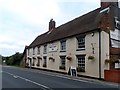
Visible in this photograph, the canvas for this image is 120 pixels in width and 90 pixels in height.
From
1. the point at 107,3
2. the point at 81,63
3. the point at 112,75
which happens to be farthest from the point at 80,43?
the point at 112,75

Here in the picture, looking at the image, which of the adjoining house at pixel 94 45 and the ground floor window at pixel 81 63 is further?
the ground floor window at pixel 81 63

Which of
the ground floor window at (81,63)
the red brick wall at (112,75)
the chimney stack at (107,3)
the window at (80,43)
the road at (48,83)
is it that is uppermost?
the chimney stack at (107,3)

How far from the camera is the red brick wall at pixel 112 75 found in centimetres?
2025

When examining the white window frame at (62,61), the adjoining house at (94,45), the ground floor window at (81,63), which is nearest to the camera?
the adjoining house at (94,45)

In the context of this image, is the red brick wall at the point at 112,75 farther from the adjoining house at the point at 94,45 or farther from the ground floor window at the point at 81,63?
the ground floor window at the point at 81,63

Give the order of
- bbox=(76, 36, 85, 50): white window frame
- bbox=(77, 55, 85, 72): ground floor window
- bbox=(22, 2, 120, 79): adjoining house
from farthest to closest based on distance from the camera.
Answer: bbox=(76, 36, 85, 50): white window frame, bbox=(77, 55, 85, 72): ground floor window, bbox=(22, 2, 120, 79): adjoining house

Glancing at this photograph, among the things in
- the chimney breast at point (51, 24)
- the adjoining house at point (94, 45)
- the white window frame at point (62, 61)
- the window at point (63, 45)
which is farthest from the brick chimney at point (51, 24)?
the white window frame at point (62, 61)

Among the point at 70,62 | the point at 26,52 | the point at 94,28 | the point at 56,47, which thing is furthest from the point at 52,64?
the point at 26,52

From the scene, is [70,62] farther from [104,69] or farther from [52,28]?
[52,28]

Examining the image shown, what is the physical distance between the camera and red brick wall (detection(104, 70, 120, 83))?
66.4 feet

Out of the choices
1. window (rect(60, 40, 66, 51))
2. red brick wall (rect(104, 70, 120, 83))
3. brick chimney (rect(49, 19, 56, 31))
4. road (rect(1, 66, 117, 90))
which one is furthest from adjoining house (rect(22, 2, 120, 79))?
brick chimney (rect(49, 19, 56, 31))

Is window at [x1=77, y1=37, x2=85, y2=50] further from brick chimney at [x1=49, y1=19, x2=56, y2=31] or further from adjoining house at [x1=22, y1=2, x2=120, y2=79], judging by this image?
brick chimney at [x1=49, y1=19, x2=56, y2=31]

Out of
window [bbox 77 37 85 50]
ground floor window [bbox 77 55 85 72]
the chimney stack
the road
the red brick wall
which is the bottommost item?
the road

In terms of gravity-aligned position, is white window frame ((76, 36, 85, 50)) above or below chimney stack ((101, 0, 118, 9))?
below
